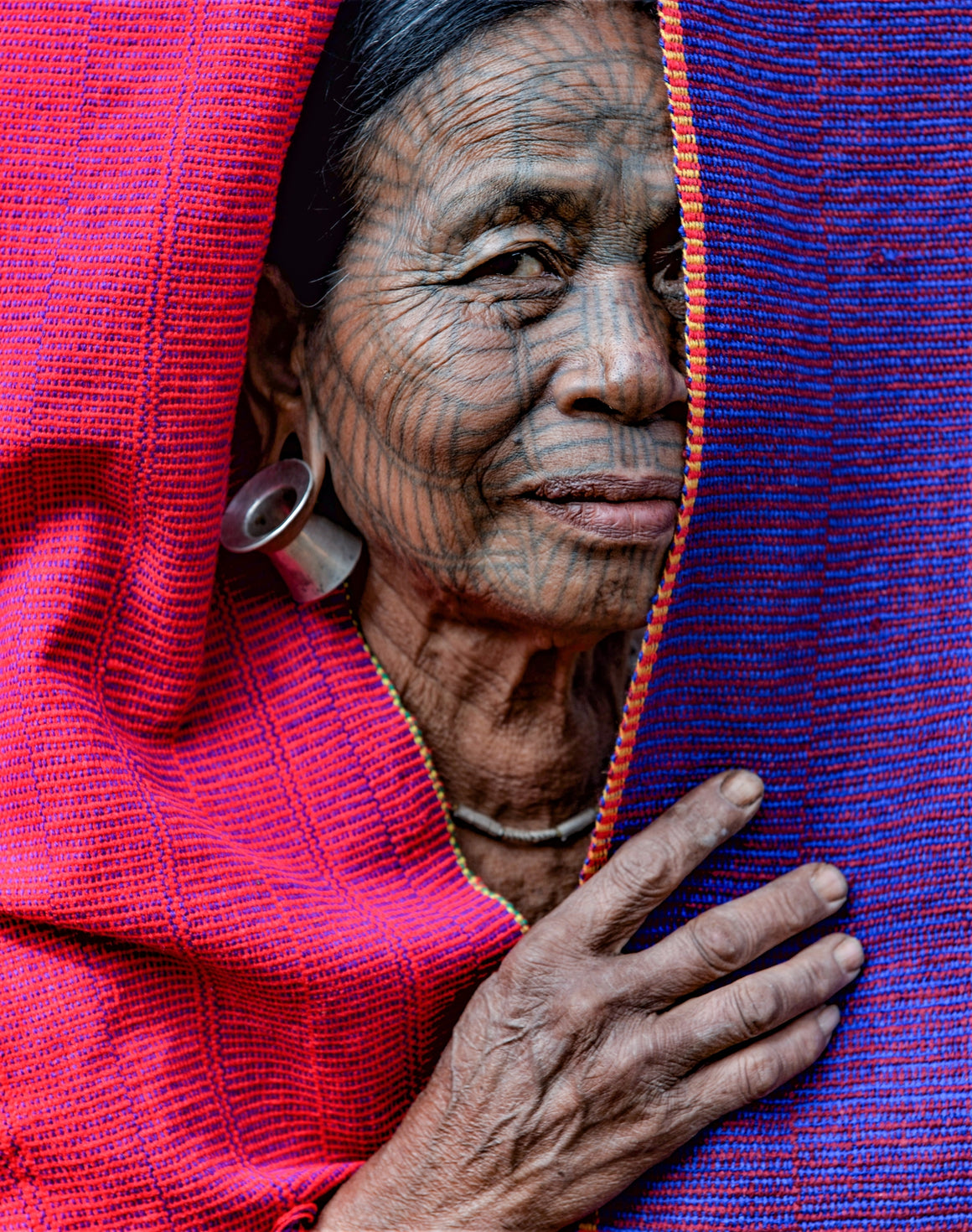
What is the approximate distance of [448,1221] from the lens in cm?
125

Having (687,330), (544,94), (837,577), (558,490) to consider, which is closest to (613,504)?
(558,490)

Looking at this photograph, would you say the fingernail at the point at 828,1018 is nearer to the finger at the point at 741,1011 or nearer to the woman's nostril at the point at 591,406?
the finger at the point at 741,1011

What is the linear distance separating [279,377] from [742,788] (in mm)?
677

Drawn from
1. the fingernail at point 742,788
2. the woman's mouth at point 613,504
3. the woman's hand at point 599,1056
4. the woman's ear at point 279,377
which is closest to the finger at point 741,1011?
the woman's hand at point 599,1056

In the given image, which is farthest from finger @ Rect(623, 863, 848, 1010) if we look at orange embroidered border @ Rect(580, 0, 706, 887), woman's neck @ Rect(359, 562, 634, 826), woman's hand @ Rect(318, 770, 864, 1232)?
woman's neck @ Rect(359, 562, 634, 826)

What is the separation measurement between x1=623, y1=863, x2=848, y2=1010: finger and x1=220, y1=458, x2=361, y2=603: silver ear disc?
21.1 inches

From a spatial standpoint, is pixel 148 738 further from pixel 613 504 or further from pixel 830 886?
pixel 830 886

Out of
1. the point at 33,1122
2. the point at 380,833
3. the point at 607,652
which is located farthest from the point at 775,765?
the point at 33,1122

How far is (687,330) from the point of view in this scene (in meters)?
1.22

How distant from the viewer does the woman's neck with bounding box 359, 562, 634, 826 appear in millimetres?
1461

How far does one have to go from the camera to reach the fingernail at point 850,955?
51.4 inches

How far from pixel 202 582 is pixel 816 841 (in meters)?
0.70

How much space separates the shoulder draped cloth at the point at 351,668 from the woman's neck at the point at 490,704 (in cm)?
8

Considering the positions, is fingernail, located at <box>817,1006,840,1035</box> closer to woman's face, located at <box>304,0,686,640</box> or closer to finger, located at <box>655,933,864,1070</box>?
finger, located at <box>655,933,864,1070</box>
